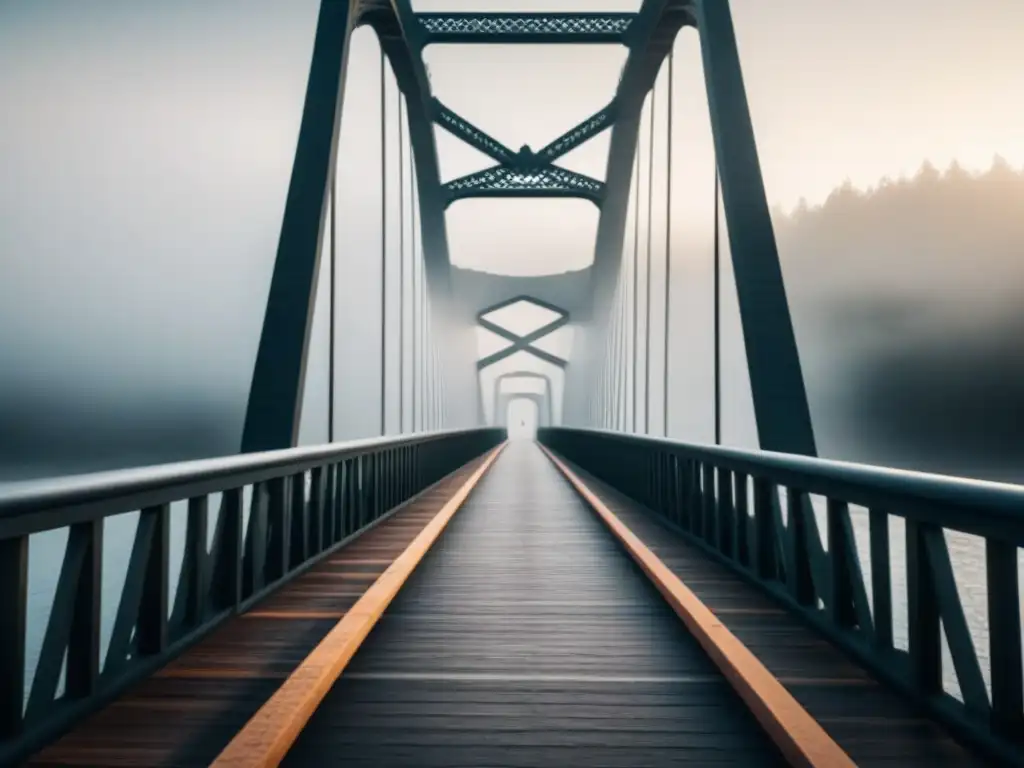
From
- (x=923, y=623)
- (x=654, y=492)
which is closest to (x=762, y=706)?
(x=923, y=623)

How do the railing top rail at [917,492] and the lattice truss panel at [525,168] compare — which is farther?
the lattice truss panel at [525,168]

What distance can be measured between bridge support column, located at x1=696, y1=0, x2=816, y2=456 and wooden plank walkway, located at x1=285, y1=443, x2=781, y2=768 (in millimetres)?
2000

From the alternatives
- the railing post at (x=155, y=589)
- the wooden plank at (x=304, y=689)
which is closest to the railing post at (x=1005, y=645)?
the wooden plank at (x=304, y=689)

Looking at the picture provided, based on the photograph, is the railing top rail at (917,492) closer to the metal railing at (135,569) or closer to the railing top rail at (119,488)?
the metal railing at (135,569)

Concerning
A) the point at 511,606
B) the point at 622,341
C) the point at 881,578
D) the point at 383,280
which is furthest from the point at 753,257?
the point at 622,341

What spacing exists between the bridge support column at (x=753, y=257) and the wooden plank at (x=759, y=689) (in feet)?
7.64

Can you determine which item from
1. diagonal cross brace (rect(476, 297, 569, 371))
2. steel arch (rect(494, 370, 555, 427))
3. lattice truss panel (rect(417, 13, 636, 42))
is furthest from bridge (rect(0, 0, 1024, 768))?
steel arch (rect(494, 370, 555, 427))

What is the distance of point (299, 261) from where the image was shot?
9.02 m

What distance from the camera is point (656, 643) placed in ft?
14.6

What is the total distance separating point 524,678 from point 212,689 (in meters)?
1.16

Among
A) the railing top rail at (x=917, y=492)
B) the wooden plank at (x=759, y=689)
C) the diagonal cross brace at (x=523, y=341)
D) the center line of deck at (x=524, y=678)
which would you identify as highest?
the diagonal cross brace at (x=523, y=341)

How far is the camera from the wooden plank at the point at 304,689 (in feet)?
9.15

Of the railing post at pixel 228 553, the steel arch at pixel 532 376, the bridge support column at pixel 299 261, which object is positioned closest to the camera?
the railing post at pixel 228 553

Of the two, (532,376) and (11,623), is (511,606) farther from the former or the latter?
(532,376)
